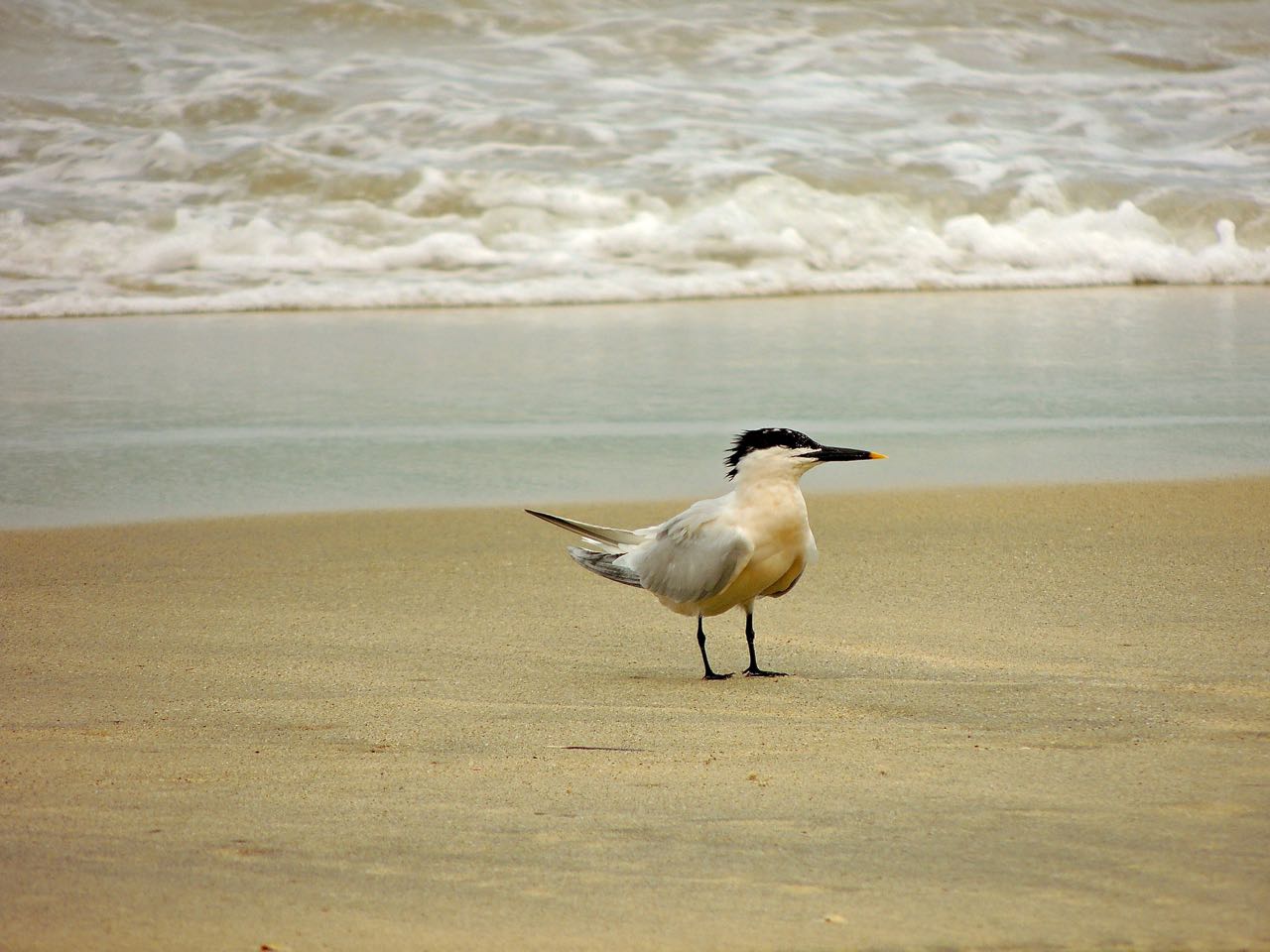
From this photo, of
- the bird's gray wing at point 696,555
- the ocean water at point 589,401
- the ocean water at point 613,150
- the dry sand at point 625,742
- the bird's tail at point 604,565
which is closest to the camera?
the dry sand at point 625,742

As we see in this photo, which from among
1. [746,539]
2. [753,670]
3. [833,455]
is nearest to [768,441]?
[833,455]

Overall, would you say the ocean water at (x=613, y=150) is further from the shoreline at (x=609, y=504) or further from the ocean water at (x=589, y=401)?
the shoreline at (x=609, y=504)

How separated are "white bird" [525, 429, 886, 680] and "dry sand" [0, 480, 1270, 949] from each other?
0.25 m

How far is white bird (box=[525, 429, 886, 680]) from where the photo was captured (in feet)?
13.2

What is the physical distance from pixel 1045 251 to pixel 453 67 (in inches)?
265

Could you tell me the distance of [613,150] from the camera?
13.6 m

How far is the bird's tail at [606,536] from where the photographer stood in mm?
4367

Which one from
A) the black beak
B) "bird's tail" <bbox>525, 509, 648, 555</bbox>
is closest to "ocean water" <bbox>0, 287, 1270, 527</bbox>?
A: "bird's tail" <bbox>525, 509, 648, 555</bbox>

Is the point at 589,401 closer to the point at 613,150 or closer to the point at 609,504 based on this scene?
the point at 609,504

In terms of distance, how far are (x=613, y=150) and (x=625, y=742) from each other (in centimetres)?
1089

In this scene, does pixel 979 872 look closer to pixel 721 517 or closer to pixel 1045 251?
pixel 721 517

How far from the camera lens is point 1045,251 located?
12.0 metres

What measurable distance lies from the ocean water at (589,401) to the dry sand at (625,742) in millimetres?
677

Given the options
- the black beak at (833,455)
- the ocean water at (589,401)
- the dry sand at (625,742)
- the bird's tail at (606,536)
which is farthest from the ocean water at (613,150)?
the black beak at (833,455)
